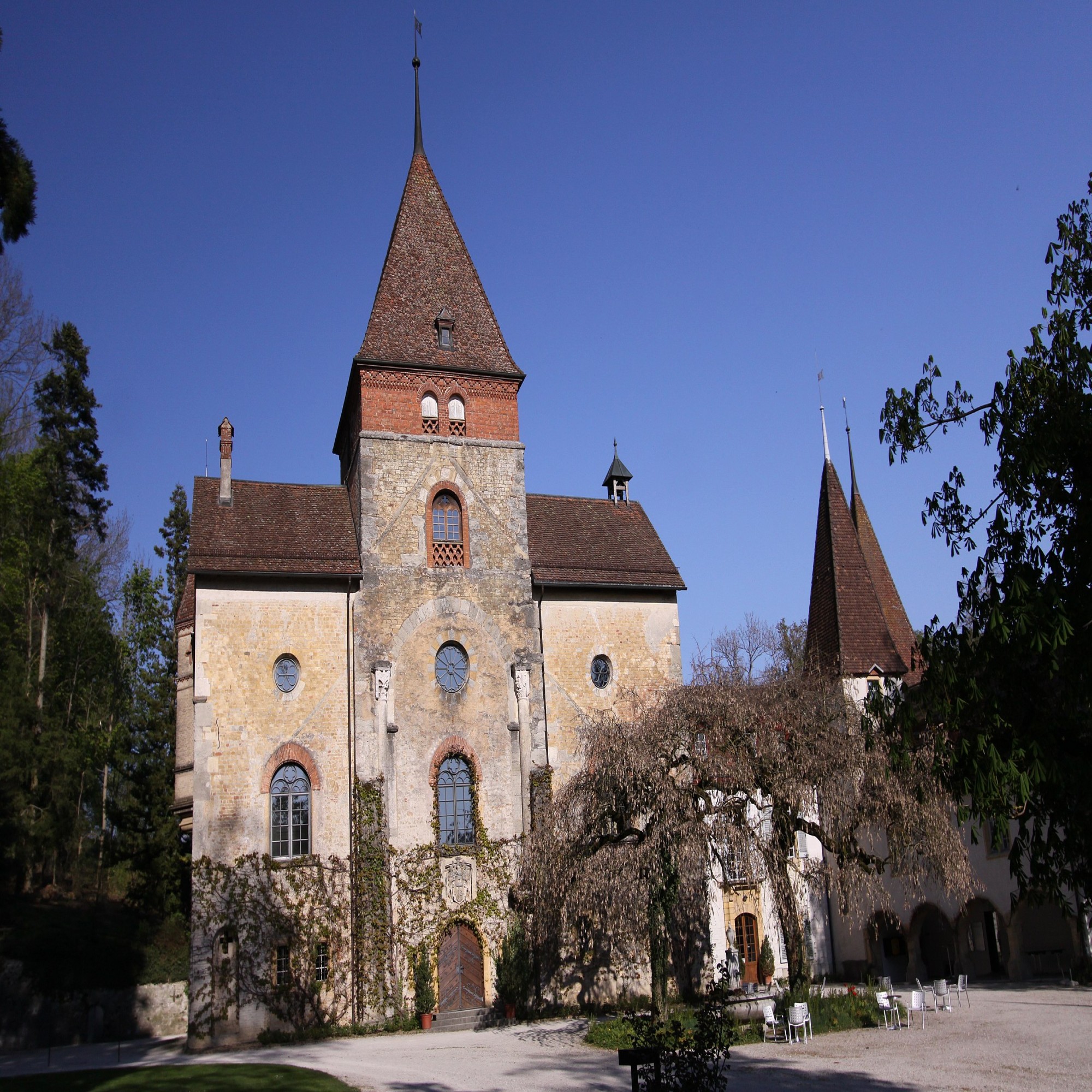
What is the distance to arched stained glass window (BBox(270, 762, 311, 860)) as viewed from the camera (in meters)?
24.5

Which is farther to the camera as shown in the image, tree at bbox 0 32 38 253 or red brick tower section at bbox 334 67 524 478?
red brick tower section at bbox 334 67 524 478

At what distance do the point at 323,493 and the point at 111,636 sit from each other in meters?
19.4

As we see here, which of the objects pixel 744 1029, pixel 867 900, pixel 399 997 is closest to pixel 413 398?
pixel 399 997

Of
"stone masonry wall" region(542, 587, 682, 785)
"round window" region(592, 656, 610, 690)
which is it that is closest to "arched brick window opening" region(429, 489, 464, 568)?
"stone masonry wall" region(542, 587, 682, 785)

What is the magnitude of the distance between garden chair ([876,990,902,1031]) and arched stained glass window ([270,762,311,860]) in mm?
12725

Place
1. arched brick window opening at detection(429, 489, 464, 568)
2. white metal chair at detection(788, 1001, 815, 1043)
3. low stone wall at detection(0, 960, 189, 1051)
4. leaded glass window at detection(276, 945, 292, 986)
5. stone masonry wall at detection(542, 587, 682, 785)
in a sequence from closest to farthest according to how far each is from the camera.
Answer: white metal chair at detection(788, 1001, 815, 1043) < leaded glass window at detection(276, 945, 292, 986) < low stone wall at detection(0, 960, 189, 1051) < stone masonry wall at detection(542, 587, 682, 785) < arched brick window opening at detection(429, 489, 464, 568)

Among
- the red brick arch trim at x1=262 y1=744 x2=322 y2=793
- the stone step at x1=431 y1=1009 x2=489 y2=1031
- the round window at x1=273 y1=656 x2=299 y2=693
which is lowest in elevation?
the stone step at x1=431 y1=1009 x2=489 y2=1031

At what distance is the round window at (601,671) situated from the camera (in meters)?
28.3

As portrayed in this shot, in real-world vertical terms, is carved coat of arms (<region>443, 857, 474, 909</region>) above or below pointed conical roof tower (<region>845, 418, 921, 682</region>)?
below

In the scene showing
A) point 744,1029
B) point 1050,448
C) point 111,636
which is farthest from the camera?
point 111,636

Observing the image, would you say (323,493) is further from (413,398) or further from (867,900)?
(867,900)

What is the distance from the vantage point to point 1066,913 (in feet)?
27.7

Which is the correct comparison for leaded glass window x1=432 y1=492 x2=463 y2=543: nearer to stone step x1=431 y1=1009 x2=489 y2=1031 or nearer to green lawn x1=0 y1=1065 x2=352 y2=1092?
stone step x1=431 y1=1009 x2=489 y2=1031

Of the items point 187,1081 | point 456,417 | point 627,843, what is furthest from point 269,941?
point 456,417
